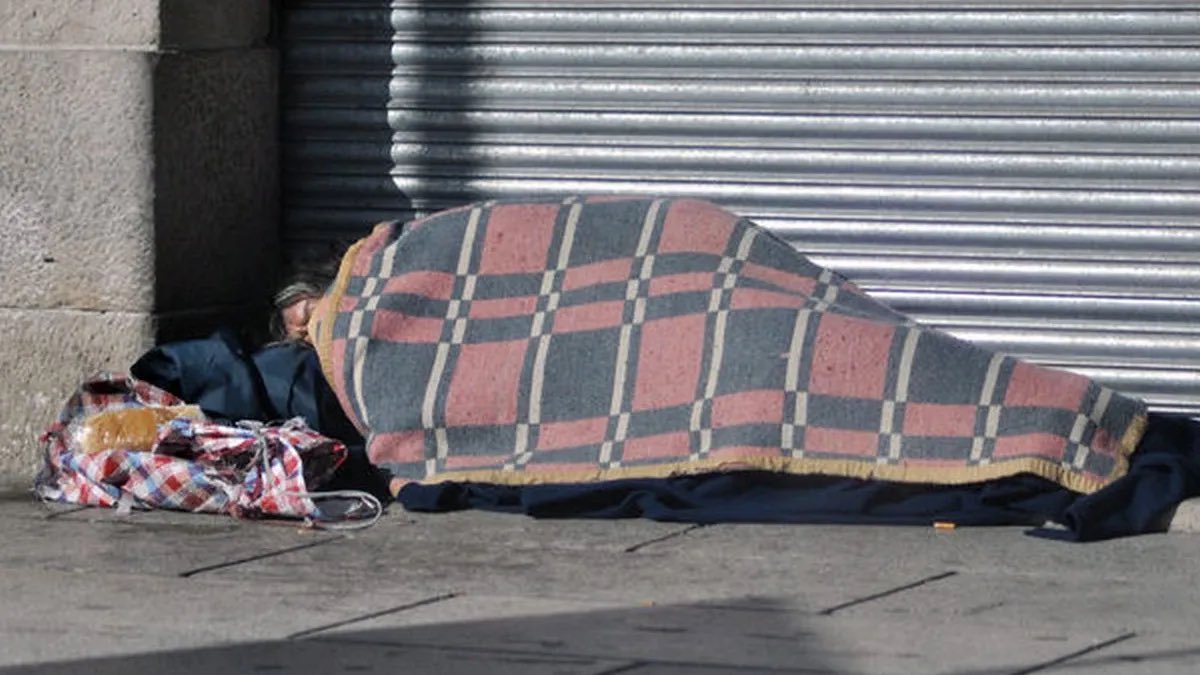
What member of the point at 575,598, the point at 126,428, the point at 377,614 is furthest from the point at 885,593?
the point at 126,428

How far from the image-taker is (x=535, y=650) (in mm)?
4988

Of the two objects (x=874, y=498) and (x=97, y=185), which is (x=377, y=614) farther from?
(x=97, y=185)

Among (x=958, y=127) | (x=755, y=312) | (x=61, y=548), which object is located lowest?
(x=61, y=548)

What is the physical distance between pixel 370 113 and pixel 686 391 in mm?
1533

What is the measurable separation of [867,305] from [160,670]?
263 cm

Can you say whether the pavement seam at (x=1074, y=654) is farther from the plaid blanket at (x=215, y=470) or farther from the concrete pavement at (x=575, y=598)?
the plaid blanket at (x=215, y=470)

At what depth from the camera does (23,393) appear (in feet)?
24.0

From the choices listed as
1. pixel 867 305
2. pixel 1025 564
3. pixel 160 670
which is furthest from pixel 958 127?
pixel 160 670

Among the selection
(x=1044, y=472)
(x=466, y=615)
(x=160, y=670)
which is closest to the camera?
(x=160, y=670)

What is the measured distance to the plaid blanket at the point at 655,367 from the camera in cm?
646

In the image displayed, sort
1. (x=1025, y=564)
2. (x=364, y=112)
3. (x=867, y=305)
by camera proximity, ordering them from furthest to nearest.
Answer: (x=364, y=112)
(x=867, y=305)
(x=1025, y=564)

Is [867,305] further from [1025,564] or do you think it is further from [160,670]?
[160,670]

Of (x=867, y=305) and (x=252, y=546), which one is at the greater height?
(x=867, y=305)

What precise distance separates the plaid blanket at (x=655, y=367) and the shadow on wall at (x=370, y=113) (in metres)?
0.46
